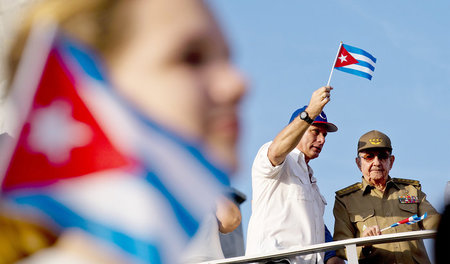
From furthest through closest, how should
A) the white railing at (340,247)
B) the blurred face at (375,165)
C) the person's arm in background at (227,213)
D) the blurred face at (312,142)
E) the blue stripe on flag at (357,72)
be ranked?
the blue stripe on flag at (357,72), the blurred face at (375,165), the blurred face at (312,142), the white railing at (340,247), the person's arm in background at (227,213)

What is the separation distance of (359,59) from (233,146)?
5422mm

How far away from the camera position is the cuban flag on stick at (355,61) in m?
5.96

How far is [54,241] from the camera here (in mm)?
809

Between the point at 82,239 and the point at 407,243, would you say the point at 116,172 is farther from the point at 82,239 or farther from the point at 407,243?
the point at 407,243

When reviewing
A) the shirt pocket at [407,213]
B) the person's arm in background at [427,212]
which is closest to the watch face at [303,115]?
the shirt pocket at [407,213]

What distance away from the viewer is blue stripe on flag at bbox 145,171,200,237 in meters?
0.81

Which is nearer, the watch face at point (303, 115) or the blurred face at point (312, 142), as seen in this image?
the watch face at point (303, 115)

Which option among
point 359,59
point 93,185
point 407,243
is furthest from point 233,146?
point 359,59

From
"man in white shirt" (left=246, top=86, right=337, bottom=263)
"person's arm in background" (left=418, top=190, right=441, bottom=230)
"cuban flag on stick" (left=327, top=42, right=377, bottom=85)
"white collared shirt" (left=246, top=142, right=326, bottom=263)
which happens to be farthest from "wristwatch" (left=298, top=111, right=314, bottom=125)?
"cuban flag on stick" (left=327, top=42, right=377, bottom=85)

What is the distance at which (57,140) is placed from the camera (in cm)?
84

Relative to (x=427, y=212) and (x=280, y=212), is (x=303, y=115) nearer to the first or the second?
(x=280, y=212)

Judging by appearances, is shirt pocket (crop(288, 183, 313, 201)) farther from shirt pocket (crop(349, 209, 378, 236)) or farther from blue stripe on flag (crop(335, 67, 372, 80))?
blue stripe on flag (crop(335, 67, 372, 80))

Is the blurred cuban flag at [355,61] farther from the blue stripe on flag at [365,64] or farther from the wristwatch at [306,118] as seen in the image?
the wristwatch at [306,118]

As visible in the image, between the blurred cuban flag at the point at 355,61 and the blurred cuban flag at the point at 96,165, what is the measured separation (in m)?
5.15
